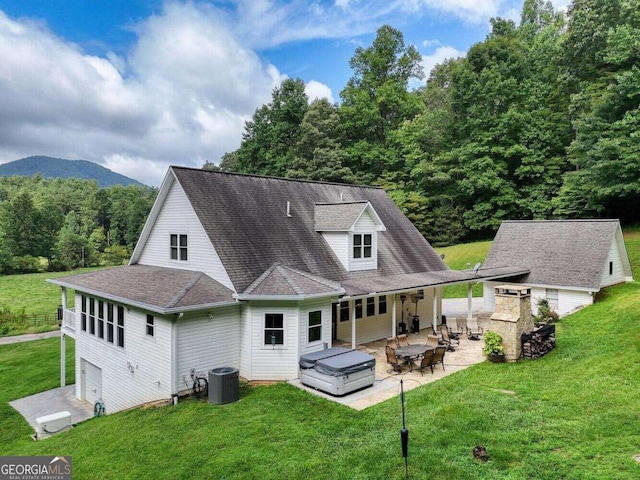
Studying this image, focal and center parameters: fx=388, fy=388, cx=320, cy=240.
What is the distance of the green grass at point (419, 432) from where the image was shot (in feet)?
20.6

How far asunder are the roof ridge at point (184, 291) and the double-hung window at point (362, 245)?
20.7ft

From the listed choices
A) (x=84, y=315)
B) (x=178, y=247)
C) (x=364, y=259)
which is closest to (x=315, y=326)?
(x=364, y=259)

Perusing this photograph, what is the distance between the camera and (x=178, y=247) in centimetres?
1480

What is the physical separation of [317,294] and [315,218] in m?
6.03

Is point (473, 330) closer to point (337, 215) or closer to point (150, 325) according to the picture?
point (337, 215)

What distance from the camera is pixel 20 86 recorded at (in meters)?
23.1

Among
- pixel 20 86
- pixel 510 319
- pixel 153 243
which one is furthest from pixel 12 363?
pixel 510 319

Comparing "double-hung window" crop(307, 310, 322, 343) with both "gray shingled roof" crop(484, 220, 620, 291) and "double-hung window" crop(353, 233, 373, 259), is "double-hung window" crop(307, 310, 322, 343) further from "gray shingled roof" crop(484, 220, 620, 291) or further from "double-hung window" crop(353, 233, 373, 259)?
"gray shingled roof" crop(484, 220, 620, 291)

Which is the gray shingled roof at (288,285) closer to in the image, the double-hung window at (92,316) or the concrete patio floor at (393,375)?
the concrete patio floor at (393,375)

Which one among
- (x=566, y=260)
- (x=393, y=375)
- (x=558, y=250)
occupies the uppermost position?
(x=558, y=250)

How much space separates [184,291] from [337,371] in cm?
503

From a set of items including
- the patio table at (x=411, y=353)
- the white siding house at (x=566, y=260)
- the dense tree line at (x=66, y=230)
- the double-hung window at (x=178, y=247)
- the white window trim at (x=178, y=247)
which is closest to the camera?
the patio table at (x=411, y=353)

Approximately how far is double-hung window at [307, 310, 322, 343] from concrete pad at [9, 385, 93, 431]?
879 cm

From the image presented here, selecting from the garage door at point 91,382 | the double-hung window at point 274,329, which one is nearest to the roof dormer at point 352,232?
the double-hung window at point 274,329
